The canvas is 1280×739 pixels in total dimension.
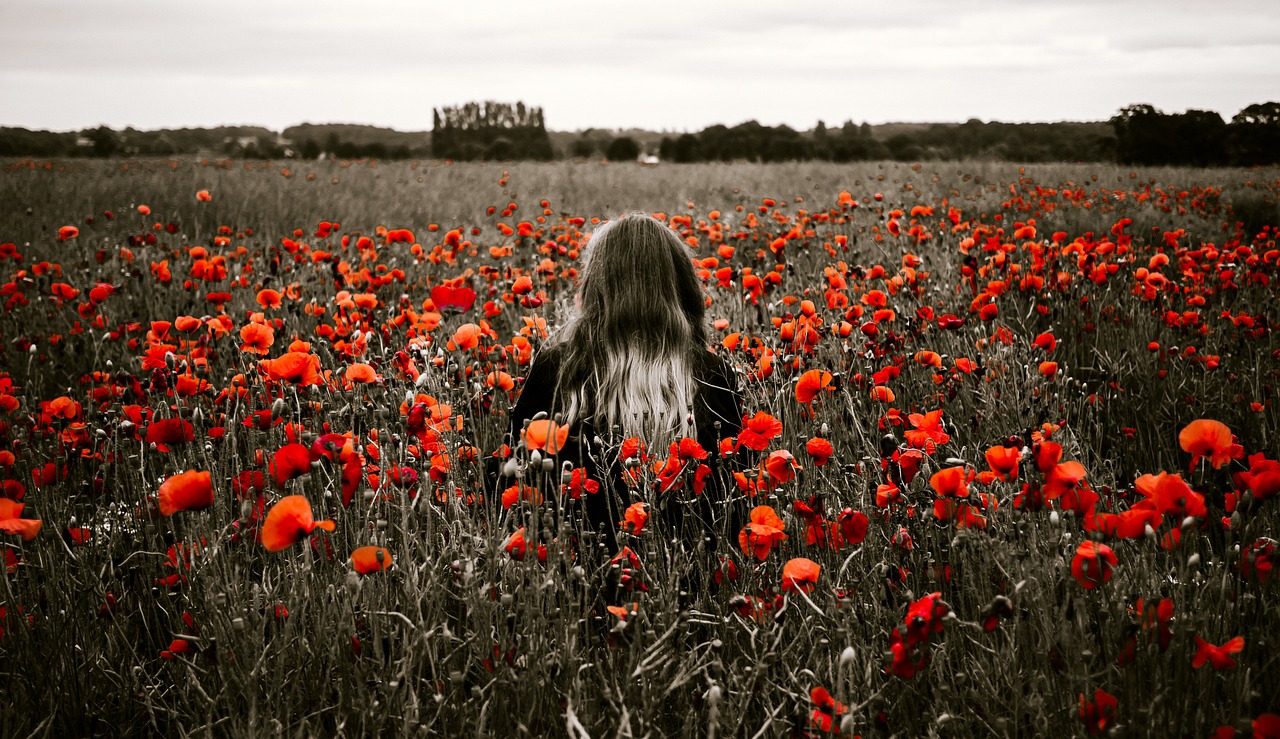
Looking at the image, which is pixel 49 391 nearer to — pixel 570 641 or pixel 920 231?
pixel 570 641

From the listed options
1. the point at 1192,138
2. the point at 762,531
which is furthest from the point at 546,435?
the point at 1192,138

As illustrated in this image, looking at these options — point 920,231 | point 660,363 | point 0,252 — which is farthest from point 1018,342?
point 0,252

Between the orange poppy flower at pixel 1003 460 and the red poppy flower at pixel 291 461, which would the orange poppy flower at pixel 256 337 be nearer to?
the red poppy flower at pixel 291 461

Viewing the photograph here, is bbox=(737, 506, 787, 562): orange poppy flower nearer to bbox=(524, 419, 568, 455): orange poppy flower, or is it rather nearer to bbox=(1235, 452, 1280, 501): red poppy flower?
bbox=(524, 419, 568, 455): orange poppy flower

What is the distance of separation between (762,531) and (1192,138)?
18921mm

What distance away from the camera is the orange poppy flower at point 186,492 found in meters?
1.41

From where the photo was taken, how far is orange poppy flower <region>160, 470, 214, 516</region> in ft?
4.61

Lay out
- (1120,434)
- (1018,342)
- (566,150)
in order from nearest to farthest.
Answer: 1. (1120,434)
2. (1018,342)
3. (566,150)

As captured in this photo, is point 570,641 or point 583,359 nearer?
point 570,641

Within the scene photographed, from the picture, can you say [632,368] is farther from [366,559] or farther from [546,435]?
[366,559]

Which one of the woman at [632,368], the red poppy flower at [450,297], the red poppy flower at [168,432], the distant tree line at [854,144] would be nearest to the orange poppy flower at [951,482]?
the woman at [632,368]

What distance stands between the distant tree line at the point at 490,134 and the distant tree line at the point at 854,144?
0.31 ft

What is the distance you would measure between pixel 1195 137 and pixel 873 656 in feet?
61.8

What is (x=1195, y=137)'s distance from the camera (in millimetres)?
15906
